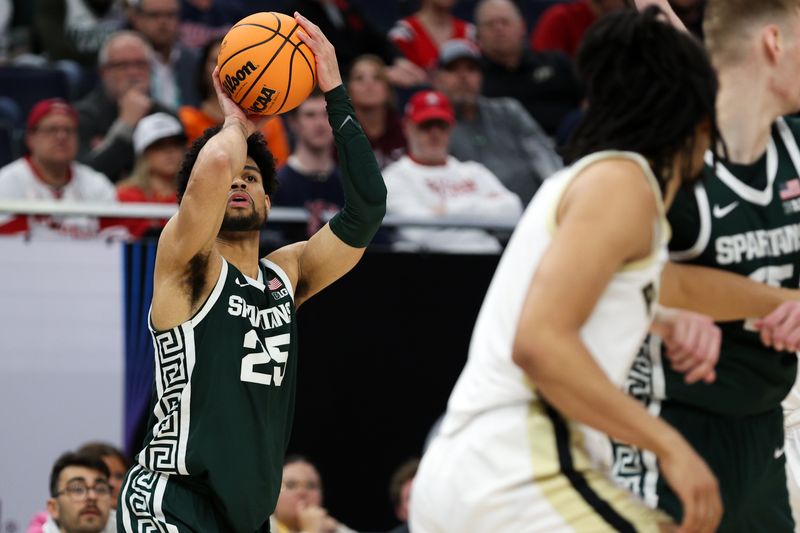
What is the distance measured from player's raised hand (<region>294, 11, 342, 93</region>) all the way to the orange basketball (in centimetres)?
7

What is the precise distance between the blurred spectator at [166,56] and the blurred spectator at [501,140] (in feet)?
6.95

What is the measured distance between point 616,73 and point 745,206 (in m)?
0.90

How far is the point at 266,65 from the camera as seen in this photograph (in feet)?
17.6

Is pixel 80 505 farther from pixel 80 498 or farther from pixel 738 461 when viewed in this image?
pixel 738 461

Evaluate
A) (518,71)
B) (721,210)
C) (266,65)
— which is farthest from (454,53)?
(721,210)

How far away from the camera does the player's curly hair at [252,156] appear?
5602 mm

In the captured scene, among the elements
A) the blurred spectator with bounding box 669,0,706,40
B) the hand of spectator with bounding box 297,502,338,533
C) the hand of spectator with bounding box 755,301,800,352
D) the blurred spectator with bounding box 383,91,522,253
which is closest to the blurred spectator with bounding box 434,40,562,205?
the blurred spectator with bounding box 383,91,522,253

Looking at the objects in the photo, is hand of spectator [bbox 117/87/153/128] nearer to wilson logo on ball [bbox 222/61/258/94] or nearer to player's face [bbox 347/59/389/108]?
player's face [bbox 347/59/389/108]

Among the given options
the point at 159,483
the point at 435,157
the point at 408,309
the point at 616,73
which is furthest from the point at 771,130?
the point at 435,157

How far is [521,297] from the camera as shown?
340 cm

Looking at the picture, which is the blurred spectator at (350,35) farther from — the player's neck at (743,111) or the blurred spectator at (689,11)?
the player's neck at (743,111)

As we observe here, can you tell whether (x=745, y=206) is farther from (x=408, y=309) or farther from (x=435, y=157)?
(x=435, y=157)

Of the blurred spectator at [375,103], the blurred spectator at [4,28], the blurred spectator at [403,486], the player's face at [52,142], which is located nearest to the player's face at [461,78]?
the blurred spectator at [375,103]

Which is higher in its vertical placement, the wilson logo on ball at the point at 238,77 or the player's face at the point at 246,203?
the wilson logo on ball at the point at 238,77
